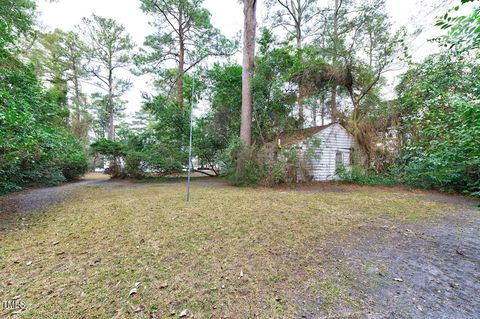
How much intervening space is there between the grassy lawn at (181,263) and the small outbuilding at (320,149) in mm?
3977

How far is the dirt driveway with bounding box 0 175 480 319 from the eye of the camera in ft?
4.34

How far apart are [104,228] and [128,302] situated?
188 cm

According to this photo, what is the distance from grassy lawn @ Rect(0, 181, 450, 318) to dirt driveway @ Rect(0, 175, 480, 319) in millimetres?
20

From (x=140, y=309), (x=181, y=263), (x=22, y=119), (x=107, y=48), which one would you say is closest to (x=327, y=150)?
(x=181, y=263)

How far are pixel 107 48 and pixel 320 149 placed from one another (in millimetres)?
17154

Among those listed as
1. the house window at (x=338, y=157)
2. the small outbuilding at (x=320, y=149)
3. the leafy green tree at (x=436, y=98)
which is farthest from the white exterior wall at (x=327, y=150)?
the leafy green tree at (x=436, y=98)

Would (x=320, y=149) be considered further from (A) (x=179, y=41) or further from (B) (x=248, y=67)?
(A) (x=179, y=41)

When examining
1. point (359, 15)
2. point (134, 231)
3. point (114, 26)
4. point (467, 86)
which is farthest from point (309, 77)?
point (114, 26)

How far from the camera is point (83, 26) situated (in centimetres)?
1314

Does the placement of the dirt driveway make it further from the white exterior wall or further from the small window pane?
the small window pane

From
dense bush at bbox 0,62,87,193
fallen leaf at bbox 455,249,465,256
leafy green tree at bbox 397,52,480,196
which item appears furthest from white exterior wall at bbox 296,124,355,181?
dense bush at bbox 0,62,87,193

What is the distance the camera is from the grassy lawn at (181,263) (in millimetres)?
1340

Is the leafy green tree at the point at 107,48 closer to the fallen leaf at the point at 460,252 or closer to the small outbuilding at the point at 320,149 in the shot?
the small outbuilding at the point at 320,149

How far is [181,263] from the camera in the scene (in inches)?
73.9
